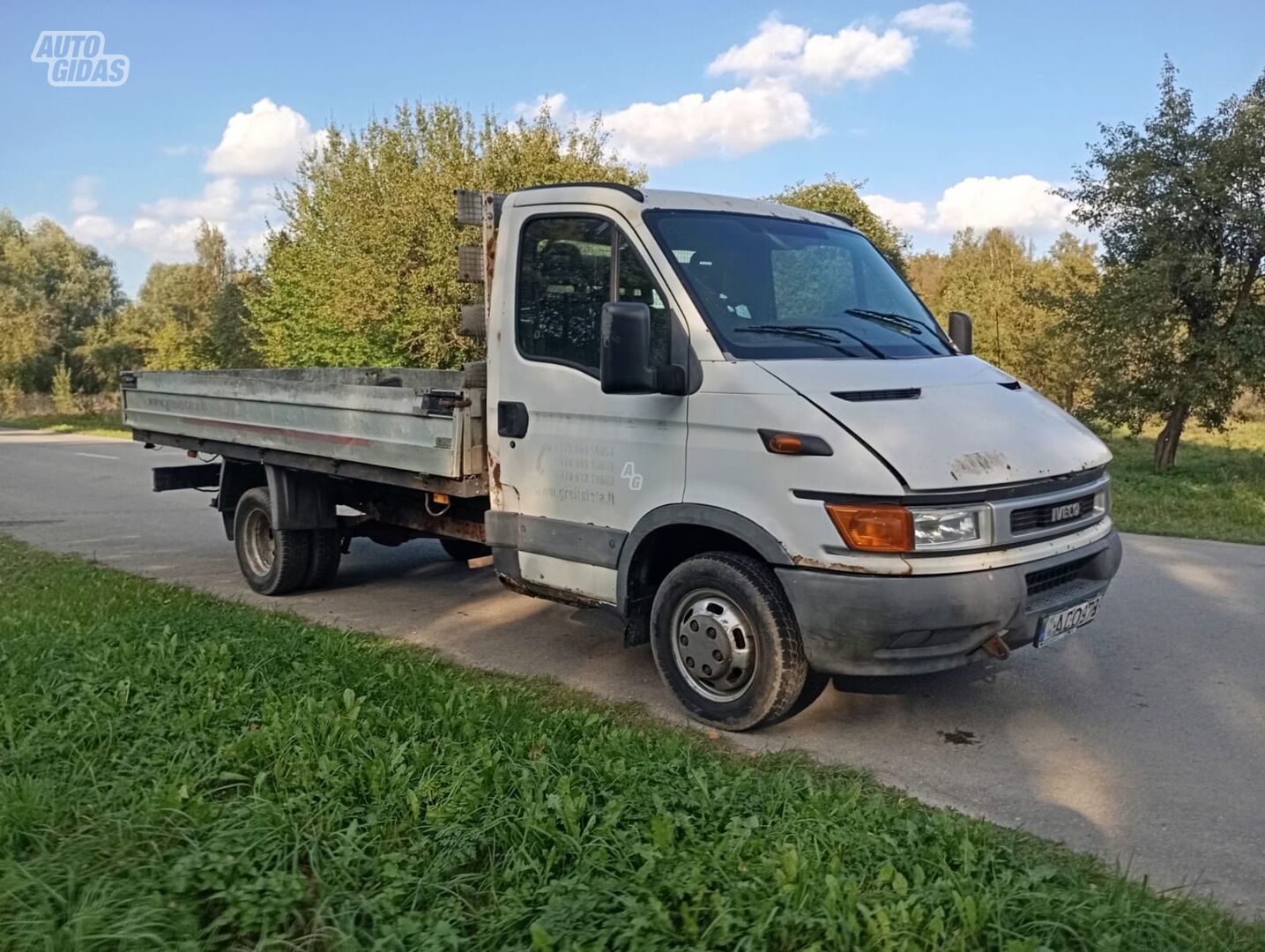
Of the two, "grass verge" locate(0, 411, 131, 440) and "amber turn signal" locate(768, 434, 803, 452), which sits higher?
"amber turn signal" locate(768, 434, 803, 452)

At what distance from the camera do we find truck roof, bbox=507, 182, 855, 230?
16.8 ft

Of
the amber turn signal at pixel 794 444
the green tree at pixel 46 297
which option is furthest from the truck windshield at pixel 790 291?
the green tree at pixel 46 297

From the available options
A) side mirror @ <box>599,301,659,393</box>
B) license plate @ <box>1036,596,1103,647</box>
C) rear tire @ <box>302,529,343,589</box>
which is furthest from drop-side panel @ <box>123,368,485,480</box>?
license plate @ <box>1036,596,1103,647</box>

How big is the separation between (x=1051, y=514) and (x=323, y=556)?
5214mm

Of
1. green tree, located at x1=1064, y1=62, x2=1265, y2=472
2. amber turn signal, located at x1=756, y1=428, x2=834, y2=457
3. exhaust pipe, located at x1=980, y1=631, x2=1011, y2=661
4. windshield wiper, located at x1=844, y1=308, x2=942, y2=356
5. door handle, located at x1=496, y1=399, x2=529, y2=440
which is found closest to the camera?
amber turn signal, located at x1=756, y1=428, x2=834, y2=457

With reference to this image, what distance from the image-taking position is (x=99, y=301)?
180 ft

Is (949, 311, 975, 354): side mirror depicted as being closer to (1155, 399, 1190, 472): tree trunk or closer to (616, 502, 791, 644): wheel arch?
(616, 502, 791, 644): wheel arch

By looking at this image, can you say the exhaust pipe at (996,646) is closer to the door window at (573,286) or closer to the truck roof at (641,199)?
the door window at (573,286)

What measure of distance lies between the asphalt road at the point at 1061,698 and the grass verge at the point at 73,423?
20.7 metres

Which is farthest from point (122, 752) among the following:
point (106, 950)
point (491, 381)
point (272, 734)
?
point (491, 381)

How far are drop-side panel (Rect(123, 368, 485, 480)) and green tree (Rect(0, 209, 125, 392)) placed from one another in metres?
40.9

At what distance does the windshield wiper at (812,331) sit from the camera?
4.79 metres

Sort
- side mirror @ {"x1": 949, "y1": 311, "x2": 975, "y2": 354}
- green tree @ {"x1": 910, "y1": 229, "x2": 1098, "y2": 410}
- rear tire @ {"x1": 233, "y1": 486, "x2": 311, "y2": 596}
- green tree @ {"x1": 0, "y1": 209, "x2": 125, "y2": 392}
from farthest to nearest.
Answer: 1. green tree @ {"x1": 0, "y1": 209, "x2": 125, "y2": 392}
2. green tree @ {"x1": 910, "y1": 229, "x2": 1098, "y2": 410}
3. rear tire @ {"x1": 233, "y1": 486, "x2": 311, "y2": 596}
4. side mirror @ {"x1": 949, "y1": 311, "x2": 975, "y2": 354}

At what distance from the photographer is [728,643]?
4641 mm
